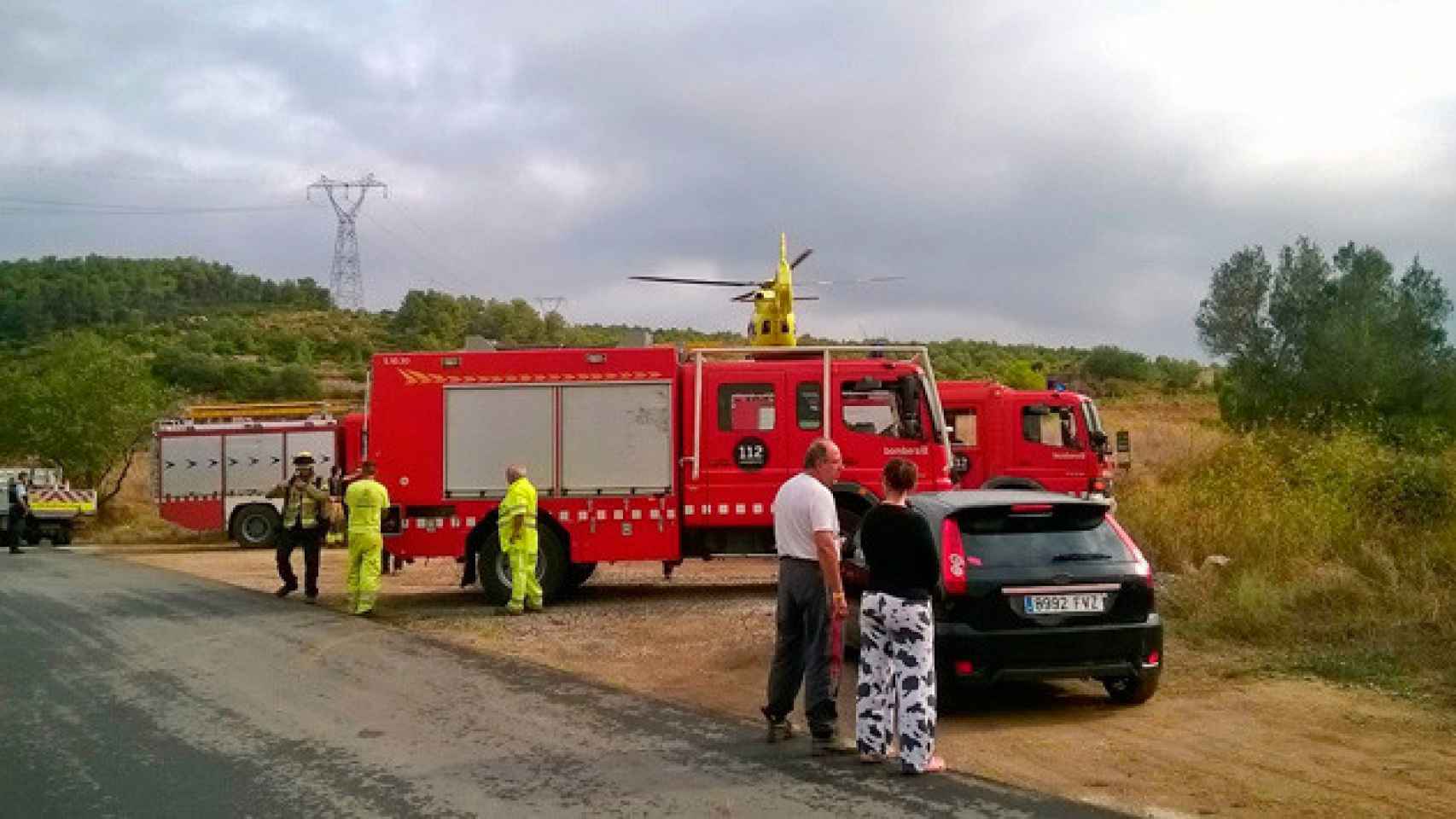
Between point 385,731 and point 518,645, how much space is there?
424 centimetres

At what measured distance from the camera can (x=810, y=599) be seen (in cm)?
803

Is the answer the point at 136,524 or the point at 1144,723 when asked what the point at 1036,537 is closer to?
the point at 1144,723

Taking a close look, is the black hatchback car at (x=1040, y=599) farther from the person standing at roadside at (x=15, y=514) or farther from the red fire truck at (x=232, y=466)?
the person standing at roadside at (x=15, y=514)

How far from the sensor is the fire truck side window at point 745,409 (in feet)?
51.9

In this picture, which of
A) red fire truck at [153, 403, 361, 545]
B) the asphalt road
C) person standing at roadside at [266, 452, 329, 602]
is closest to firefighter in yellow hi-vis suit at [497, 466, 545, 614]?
the asphalt road

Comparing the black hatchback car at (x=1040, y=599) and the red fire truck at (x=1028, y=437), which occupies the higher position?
the red fire truck at (x=1028, y=437)

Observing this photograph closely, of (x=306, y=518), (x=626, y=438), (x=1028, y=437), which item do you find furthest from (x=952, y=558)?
(x=1028, y=437)

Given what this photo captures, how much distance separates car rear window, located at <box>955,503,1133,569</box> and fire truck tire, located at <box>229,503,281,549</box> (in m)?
25.3

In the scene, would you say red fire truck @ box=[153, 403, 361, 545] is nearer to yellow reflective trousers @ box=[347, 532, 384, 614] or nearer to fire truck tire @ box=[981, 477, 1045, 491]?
yellow reflective trousers @ box=[347, 532, 384, 614]

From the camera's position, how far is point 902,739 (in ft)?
23.9

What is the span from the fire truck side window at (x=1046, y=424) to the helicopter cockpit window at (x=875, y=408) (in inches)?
237

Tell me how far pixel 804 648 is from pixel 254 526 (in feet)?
84.8

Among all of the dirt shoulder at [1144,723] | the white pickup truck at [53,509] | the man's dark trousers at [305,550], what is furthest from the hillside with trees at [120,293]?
the dirt shoulder at [1144,723]

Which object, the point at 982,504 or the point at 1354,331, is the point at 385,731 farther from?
the point at 1354,331
